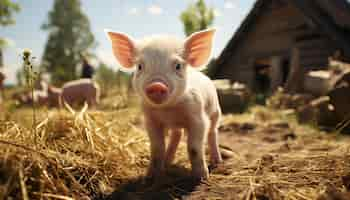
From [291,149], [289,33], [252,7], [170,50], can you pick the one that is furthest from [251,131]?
[252,7]

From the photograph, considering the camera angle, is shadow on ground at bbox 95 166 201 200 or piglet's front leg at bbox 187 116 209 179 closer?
shadow on ground at bbox 95 166 201 200

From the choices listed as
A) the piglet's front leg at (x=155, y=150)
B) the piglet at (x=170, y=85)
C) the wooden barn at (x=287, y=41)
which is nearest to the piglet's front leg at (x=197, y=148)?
the piglet at (x=170, y=85)

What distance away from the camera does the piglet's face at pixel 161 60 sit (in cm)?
218

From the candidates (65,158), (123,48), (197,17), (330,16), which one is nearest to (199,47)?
(123,48)

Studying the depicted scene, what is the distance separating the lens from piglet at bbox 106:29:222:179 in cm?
223

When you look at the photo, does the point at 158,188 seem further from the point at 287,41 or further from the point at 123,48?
the point at 287,41

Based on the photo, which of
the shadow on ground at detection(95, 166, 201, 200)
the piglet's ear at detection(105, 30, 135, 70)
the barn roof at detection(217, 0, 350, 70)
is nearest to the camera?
the shadow on ground at detection(95, 166, 201, 200)

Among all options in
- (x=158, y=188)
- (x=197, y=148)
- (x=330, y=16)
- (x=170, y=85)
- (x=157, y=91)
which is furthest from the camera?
(x=330, y=16)

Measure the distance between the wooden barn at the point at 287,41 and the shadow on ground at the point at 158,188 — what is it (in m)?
7.14

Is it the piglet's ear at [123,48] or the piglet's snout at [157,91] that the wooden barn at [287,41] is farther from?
the piglet's snout at [157,91]

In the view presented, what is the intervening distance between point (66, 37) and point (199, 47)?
74.5 feet

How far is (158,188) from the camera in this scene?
2340 millimetres

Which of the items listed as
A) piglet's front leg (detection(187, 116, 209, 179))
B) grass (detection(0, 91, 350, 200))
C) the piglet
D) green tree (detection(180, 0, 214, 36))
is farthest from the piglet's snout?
green tree (detection(180, 0, 214, 36))

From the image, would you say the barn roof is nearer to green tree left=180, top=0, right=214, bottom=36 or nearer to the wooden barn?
the wooden barn
